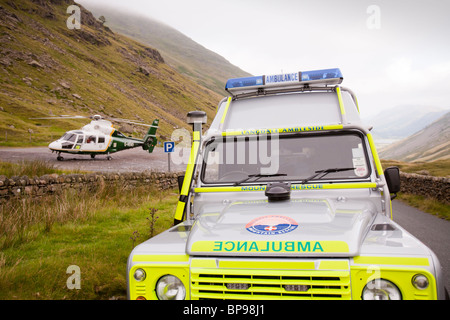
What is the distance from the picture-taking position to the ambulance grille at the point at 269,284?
7.38 feet

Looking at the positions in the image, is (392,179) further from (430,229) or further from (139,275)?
(430,229)

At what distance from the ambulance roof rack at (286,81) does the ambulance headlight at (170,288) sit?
3038mm

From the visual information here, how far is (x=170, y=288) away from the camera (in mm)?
2480

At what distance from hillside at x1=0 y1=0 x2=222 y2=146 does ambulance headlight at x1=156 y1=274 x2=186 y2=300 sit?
3419 centimetres

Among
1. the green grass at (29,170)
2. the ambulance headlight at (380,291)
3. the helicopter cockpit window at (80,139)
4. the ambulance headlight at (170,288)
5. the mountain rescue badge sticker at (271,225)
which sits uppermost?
the helicopter cockpit window at (80,139)

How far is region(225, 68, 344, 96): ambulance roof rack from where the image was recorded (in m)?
4.63

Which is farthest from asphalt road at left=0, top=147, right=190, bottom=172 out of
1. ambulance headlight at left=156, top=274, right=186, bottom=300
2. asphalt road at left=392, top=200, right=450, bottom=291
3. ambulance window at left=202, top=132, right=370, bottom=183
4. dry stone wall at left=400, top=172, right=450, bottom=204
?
ambulance headlight at left=156, top=274, right=186, bottom=300

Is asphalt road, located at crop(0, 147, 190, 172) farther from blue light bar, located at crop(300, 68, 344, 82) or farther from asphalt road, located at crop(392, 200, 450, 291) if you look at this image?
blue light bar, located at crop(300, 68, 344, 82)

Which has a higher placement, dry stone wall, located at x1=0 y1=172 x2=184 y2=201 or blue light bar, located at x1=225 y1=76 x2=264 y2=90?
blue light bar, located at x1=225 y1=76 x2=264 y2=90

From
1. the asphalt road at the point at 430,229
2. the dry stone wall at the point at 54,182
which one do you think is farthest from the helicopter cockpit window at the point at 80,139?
the asphalt road at the point at 430,229

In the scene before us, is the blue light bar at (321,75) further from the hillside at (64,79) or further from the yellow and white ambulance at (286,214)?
the hillside at (64,79)

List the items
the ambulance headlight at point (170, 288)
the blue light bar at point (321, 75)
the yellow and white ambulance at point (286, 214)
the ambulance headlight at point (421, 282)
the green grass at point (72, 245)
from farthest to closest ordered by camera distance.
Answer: the blue light bar at point (321, 75)
the green grass at point (72, 245)
the ambulance headlight at point (170, 288)
the yellow and white ambulance at point (286, 214)
the ambulance headlight at point (421, 282)

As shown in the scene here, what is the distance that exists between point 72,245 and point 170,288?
4.54m
